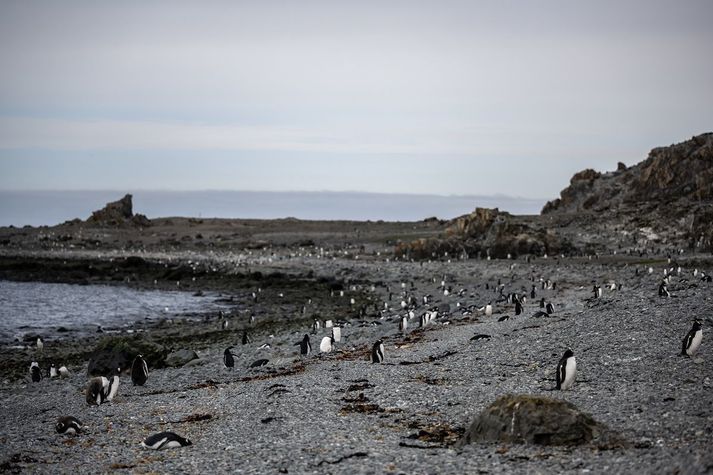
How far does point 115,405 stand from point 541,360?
9.29 m

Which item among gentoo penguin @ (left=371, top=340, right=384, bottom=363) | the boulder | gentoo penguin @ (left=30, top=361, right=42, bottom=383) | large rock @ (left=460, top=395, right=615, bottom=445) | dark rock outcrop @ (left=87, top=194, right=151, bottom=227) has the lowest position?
gentoo penguin @ (left=30, top=361, right=42, bottom=383)

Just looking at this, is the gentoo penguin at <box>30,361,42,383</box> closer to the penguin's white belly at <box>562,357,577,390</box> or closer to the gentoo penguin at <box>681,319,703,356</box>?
the penguin's white belly at <box>562,357,577,390</box>

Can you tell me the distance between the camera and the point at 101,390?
1636cm

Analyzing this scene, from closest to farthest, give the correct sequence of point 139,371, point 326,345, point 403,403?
point 403,403 → point 139,371 → point 326,345

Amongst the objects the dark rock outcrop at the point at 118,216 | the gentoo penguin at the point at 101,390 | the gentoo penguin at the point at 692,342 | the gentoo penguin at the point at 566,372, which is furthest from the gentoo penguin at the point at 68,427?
the dark rock outcrop at the point at 118,216

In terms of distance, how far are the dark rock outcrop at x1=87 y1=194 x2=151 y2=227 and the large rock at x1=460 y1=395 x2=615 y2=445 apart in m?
85.5

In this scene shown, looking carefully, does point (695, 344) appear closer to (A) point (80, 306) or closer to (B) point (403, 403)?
(B) point (403, 403)

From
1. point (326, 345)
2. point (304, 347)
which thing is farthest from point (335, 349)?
point (304, 347)

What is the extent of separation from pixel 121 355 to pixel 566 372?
43.5ft

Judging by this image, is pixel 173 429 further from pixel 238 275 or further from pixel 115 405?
pixel 238 275

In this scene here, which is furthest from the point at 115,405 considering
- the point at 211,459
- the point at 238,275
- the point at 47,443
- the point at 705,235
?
the point at 705,235

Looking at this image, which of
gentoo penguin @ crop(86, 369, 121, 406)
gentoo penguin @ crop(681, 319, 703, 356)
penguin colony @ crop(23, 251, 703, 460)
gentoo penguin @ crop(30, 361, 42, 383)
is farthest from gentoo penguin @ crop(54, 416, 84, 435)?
gentoo penguin @ crop(681, 319, 703, 356)

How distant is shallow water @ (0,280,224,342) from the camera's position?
33531mm

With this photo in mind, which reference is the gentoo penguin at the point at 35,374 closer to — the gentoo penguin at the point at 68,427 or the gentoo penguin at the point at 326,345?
the gentoo penguin at the point at 326,345
